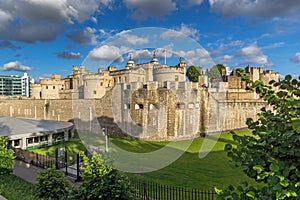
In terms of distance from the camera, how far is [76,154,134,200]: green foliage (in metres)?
6.10

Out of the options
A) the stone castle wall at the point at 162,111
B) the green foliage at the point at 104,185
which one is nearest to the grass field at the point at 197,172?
the green foliage at the point at 104,185

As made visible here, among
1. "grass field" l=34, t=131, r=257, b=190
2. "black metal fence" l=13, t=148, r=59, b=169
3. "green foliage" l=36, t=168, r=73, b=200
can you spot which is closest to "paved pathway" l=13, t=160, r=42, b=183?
"black metal fence" l=13, t=148, r=59, b=169

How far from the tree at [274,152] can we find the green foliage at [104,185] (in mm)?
4211

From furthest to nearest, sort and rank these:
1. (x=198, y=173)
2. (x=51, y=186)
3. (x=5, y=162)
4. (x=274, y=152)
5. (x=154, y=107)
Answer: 1. (x=154, y=107)
2. (x=198, y=173)
3. (x=5, y=162)
4. (x=51, y=186)
5. (x=274, y=152)

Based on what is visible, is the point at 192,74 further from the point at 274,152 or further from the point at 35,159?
the point at 274,152

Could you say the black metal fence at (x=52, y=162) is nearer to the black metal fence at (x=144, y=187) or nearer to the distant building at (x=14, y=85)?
the black metal fence at (x=144, y=187)

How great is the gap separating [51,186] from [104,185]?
2.65 m

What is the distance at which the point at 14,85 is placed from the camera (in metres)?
122

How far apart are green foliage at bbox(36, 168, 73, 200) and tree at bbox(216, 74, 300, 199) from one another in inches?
260

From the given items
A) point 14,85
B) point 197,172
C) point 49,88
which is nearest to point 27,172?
point 197,172

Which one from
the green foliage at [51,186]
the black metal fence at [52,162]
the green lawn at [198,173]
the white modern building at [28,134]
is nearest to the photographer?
the green foliage at [51,186]

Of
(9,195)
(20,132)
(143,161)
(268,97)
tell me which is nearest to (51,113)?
(20,132)

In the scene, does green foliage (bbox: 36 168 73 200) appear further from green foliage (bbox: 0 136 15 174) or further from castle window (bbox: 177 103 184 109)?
castle window (bbox: 177 103 184 109)

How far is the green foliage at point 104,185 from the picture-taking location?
610cm
